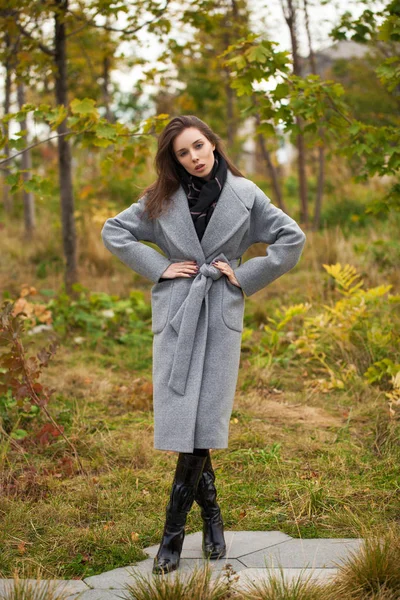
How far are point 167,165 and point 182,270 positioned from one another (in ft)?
1.52

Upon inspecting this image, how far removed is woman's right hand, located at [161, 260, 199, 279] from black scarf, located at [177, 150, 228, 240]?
130mm

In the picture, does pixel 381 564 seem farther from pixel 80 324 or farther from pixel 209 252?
pixel 80 324

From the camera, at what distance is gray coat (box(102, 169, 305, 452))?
2.86 metres

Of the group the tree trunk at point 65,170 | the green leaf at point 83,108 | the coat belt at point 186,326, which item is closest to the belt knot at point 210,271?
the coat belt at point 186,326

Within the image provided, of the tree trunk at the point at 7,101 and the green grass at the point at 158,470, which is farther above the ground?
Answer: the tree trunk at the point at 7,101

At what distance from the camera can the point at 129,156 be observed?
17.3 feet

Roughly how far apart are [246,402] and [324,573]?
7.22 ft

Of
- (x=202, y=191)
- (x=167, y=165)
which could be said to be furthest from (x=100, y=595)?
(x=167, y=165)

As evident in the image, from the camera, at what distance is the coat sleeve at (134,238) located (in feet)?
10.0

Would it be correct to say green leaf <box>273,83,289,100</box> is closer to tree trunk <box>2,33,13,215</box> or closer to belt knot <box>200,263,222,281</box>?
tree trunk <box>2,33,13,215</box>

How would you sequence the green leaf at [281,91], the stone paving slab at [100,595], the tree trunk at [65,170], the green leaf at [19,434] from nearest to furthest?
1. the stone paving slab at [100,595]
2. the green leaf at [19,434]
3. the green leaf at [281,91]
4. the tree trunk at [65,170]

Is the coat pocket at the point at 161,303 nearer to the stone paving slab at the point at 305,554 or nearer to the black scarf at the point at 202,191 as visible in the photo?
the black scarf at the point at 202,191

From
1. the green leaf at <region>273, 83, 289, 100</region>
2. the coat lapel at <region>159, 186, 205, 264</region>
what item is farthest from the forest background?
the coat lapel at <region>159, 186, 205, 264</region>

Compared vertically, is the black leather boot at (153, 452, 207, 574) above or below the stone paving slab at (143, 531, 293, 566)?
above
